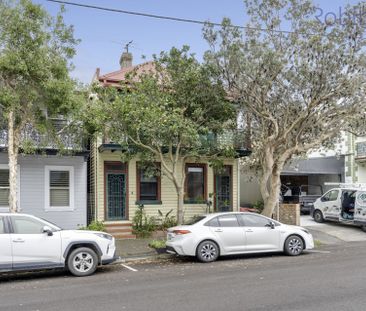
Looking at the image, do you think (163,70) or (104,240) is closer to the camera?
(104,240)

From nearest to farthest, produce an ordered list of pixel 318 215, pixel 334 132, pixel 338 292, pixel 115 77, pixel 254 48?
pixel 338 292, pixel 254 48, pixel 334 132, pixel 115 77, pixel 318 215

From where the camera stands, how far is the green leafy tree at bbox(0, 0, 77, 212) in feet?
39.1

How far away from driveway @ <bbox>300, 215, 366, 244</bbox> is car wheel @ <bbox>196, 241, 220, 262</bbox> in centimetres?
635

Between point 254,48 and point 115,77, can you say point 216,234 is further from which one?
point 115,77

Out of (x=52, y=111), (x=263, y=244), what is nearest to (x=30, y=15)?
(x=52, y=111)

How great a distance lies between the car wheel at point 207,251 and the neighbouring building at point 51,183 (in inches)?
242

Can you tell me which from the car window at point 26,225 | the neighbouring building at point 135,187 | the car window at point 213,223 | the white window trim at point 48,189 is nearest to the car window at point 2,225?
the car window at point 26,225

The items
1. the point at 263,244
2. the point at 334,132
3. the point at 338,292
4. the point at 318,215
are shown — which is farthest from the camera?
the point at 318,215

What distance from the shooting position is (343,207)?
2042 centimetres

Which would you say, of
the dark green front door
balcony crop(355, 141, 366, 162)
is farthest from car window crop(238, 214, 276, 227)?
balcony crop(355, 141, 366, 162)

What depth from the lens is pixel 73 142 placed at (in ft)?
52.6

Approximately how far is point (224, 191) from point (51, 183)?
25.0ft

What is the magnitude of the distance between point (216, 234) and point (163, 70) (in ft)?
20.5

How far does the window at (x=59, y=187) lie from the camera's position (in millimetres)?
17016
